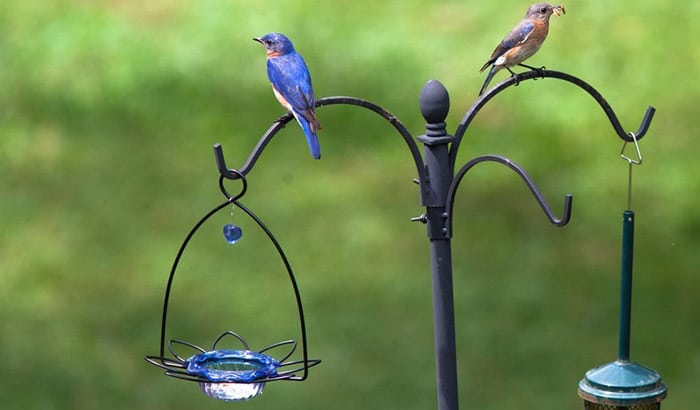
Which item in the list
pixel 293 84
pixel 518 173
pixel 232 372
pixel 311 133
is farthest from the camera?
pixel 293 84

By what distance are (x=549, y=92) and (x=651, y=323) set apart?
2.53 metres

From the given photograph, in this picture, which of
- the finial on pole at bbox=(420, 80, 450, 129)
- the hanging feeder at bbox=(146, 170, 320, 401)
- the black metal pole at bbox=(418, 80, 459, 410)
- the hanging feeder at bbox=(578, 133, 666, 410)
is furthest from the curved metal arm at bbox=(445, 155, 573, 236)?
the hanging feeder at bbox=(146, 170, 320, 401)

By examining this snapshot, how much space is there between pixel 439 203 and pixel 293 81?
2.52 feet

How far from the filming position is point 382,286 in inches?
380

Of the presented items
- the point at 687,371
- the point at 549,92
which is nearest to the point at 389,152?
the point at 549,92

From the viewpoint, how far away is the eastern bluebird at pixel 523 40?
580 cm

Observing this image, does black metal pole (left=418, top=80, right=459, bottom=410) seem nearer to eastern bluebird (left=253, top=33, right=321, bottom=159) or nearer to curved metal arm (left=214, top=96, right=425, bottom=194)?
curved metal arm (left=214, top=96, right=425, bottom=194)

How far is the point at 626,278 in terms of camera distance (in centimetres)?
492

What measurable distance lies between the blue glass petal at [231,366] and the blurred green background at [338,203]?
12.0ft

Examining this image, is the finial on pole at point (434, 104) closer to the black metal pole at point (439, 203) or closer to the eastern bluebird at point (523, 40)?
the black metal pole at point (439, 203)

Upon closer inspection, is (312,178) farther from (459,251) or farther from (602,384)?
(602,384)

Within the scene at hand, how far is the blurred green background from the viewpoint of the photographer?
9.05 m

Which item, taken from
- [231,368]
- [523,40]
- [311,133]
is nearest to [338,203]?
[523,40]

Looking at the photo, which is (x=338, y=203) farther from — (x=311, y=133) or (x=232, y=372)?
(x=232, y=372)
